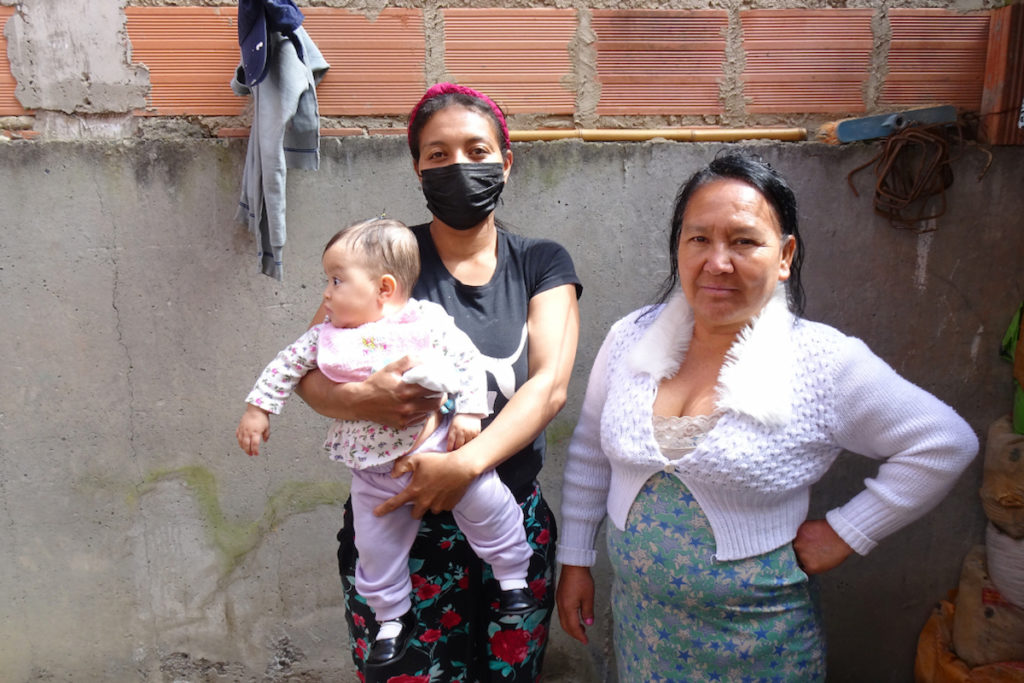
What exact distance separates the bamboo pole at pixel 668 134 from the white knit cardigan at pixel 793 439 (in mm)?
1136

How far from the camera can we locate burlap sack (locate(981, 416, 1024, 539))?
257 centimetres

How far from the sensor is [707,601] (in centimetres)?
184

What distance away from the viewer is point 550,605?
218cm

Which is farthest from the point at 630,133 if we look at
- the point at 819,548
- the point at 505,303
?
the point at 819,548

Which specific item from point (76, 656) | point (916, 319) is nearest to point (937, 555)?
point (916, 319)

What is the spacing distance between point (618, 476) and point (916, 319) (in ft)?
5.39

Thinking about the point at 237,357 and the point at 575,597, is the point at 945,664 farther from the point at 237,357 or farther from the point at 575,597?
the point at 237,357

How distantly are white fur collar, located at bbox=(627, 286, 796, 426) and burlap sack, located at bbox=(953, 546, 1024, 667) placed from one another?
155 cm

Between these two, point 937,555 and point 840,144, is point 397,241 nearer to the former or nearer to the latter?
point 840,144

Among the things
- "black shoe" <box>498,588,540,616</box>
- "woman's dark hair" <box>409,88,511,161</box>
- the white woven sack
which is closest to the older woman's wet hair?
"woman's dark hair" <box>409,88,511,161</box>

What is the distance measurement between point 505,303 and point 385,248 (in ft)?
1.17

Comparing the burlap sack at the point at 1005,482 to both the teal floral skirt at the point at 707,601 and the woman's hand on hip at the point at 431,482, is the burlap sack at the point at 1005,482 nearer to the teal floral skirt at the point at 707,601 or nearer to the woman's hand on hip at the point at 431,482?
the teal floral skirt at the point at 707,601

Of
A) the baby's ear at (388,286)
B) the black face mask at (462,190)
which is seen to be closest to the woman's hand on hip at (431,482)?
the baby's ear at (388,286)

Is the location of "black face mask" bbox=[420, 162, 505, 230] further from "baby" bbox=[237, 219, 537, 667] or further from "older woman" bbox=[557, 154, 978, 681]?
"older woman" bbox=[557, 154, 978, 681]
